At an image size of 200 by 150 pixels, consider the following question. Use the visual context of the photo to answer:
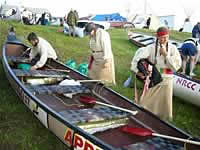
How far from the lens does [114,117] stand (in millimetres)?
4191

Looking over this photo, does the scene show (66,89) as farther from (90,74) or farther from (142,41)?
(142,41)

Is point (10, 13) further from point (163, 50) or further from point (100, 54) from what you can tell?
point (163, 50)

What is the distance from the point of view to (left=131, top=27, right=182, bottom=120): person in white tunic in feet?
14.3

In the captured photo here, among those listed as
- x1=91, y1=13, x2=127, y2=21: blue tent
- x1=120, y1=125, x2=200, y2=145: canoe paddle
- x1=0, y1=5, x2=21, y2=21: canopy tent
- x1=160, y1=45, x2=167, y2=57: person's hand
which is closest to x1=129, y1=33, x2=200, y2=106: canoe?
x1=160, y1=45, x2=167, y2=57: person's hand

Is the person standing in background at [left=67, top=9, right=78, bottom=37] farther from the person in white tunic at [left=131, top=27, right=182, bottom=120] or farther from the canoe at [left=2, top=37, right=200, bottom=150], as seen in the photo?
the person in white tunic at [left=131, top=27, right=182, bottom=120]

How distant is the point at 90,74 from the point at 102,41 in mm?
1017

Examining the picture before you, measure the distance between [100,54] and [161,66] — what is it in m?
2.14

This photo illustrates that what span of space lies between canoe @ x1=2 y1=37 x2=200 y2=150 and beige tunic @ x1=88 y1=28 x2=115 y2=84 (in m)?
0.62

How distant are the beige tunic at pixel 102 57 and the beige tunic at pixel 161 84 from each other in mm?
1630

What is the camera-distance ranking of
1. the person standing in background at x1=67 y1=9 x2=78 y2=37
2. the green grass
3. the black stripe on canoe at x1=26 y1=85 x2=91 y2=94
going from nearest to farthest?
the green grass
the black stripe on canoe at x1=26 y1=85 x2=91 y2=94
the person standing in background at x1=67 y1=9 x2=78 y2=37

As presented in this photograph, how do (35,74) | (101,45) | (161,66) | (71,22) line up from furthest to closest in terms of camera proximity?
(71,22)
(101,45)
(35,74)
(161,66)

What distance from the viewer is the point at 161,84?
183 inches

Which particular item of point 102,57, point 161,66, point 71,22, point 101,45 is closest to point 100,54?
point 102,57

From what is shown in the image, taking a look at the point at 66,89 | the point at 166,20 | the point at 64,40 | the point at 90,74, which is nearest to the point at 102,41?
the point at 90,74
